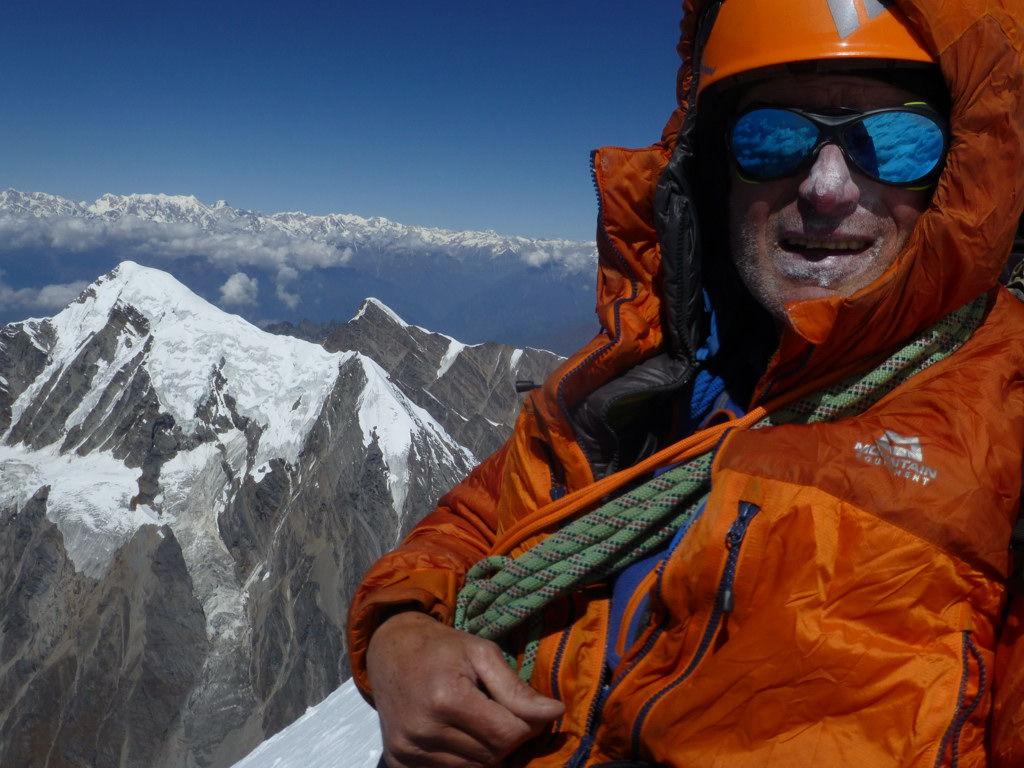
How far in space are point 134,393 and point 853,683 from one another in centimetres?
13655

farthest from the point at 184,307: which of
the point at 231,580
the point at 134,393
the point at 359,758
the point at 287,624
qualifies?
the point at 359,758

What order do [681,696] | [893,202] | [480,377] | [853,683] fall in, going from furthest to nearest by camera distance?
[480,377] → [893,202] → [681,696] → [853,683]

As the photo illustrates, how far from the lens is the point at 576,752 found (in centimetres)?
248

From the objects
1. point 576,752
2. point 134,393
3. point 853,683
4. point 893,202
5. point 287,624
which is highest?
point 893,202

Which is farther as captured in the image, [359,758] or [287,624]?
[287,624]

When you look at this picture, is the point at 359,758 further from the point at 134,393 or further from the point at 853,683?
the point at 134,393

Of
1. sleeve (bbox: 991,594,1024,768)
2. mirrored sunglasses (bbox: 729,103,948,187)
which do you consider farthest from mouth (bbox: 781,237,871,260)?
sleeve (bbox: 991,594,1024,768)

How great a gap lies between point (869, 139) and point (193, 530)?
4821 inches

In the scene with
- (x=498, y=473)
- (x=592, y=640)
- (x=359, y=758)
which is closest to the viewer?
(x=592, y=640)

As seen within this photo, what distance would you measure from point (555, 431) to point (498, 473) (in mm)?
778

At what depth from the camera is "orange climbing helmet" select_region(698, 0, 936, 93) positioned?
226 cm

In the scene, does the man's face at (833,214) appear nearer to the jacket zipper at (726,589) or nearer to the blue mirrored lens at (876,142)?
the blue mirrored lens at (876,142)

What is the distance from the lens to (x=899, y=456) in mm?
1983

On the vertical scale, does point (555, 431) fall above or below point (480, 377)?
above
